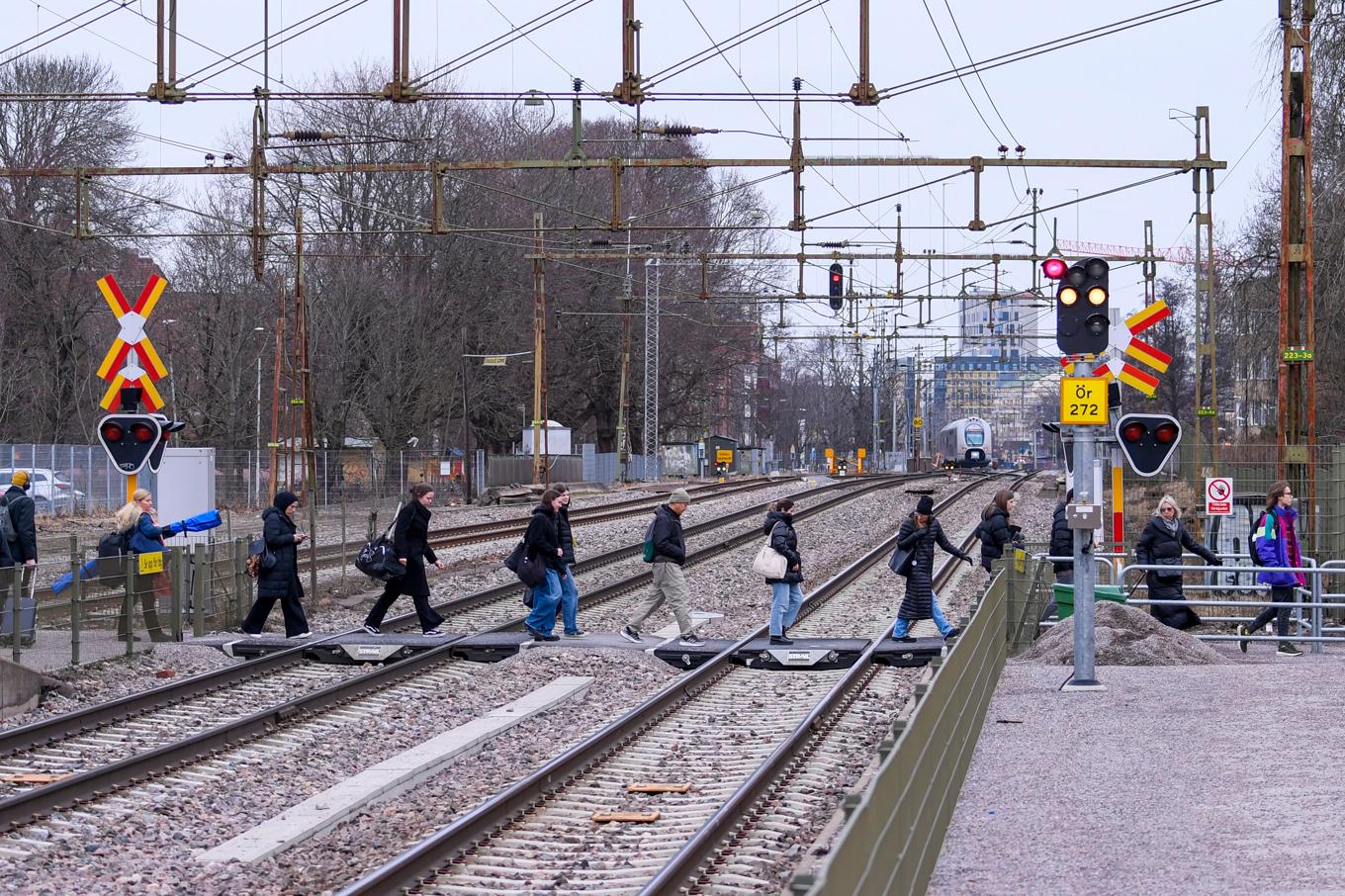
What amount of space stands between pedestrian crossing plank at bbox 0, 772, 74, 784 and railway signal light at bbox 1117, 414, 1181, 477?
9.21 m

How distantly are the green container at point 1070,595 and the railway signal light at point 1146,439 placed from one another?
3.88m

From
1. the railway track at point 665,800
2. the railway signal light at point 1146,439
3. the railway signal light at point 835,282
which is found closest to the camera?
the railway track at point 665,800

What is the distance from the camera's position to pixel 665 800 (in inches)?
429

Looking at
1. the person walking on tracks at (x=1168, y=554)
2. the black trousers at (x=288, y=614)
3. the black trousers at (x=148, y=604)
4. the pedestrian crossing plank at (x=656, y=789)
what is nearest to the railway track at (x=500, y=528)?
the black trousers at (x=288, y=614)

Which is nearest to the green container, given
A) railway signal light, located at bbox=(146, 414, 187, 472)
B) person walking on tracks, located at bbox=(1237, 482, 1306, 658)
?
person walking on tracks, located at bbox=(1237, 482, 1306, 658)

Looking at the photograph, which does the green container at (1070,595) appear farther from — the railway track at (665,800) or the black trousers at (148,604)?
the black trousers at (148,604)

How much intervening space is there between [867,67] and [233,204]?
4131cm

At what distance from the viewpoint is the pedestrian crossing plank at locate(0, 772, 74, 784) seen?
1111 centimetres

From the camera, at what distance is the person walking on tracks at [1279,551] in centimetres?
1806

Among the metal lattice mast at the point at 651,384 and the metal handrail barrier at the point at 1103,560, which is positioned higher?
the metal lattice mast at the point at 651,384

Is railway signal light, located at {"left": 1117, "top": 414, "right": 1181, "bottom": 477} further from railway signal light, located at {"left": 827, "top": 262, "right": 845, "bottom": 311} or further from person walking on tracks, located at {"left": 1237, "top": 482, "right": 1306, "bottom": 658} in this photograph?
railway signal light, located at {"left": 827, "top": 262, "right": 845, "bottom": 311}

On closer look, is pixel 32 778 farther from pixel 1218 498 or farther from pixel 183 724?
pixel 1218 498

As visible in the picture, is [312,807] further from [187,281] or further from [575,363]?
[575,363]

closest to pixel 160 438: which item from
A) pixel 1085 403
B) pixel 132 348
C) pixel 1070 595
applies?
pixel 132 348
